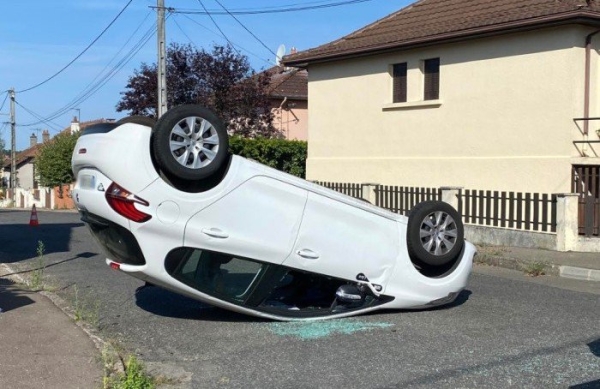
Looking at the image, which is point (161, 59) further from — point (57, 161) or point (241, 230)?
point (57, 161)

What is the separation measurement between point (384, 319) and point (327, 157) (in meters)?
14.6

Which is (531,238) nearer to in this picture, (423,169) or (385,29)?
(423,169)

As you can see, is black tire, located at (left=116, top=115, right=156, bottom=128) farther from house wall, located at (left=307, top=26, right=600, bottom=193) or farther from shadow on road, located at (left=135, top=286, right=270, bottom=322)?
house wall, located at (left=307, top=26, right=600, bottom=193)

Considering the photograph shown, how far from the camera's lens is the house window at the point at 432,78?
18.0 metres

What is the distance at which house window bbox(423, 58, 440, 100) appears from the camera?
709 inches

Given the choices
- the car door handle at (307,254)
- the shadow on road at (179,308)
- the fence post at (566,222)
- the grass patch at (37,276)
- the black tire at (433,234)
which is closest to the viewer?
the car door handle at (307,254)

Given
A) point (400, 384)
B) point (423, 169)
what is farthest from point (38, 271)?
point (423, 169)

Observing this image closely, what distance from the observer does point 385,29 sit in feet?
66.3

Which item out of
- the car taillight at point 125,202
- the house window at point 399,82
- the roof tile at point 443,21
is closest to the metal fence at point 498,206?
the house window at point 399,82

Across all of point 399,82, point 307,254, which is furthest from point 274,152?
point 307,254

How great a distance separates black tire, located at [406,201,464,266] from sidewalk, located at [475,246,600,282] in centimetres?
437

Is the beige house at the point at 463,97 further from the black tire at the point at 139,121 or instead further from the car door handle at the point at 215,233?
the black tire at the point at 139,121

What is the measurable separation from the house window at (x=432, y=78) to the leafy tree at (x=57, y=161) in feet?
119

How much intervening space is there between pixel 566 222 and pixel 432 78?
6.64 meters
